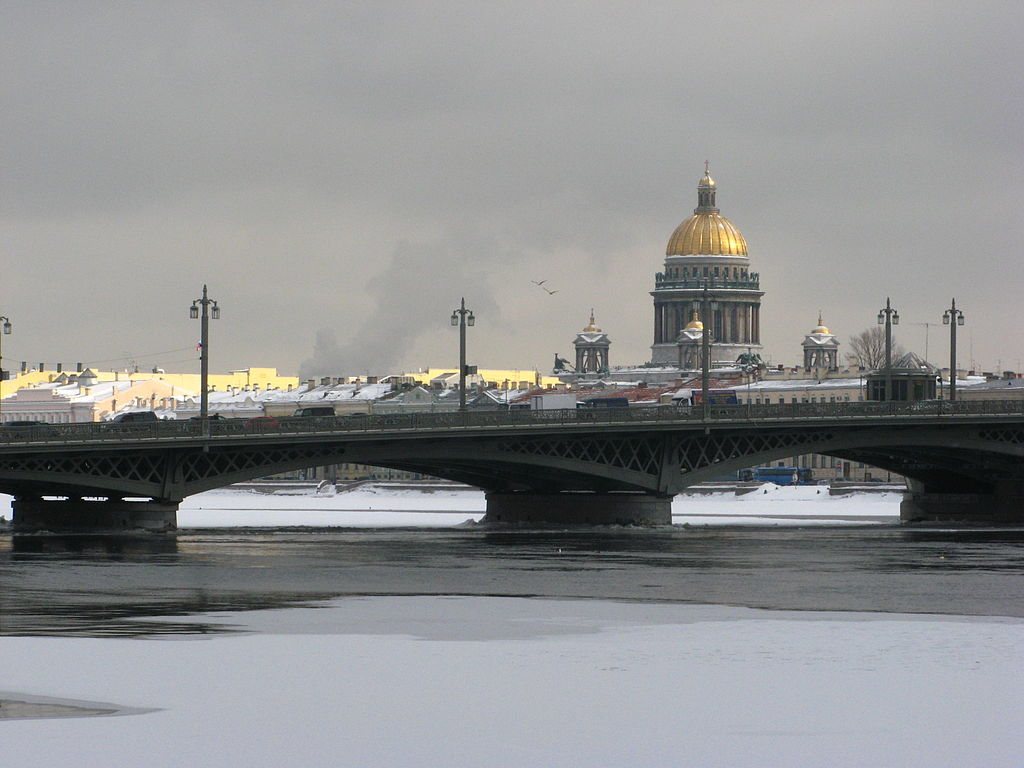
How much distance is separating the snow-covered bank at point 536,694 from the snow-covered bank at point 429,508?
177 feet

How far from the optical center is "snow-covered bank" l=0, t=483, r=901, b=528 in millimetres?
86312

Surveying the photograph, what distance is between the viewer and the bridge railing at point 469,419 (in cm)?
6044

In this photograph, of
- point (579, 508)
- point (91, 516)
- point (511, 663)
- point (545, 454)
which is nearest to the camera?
point (511, 663)

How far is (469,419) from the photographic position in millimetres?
68062

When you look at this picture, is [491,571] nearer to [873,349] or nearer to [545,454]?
[545,454]

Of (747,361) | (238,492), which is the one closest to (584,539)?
(238,492)

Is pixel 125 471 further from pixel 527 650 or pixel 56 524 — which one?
pixel 527 650

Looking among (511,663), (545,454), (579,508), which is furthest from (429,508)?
(511,663)

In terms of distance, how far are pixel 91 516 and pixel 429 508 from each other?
40.5 meters

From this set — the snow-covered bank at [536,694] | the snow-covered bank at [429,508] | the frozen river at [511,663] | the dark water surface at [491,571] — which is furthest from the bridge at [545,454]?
the snow-covered bank at [536,694]

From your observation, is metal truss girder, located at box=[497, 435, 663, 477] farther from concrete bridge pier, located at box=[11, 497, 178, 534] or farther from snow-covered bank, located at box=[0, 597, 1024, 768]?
snow-covered bank, located at box=[0, 597, 1024, 768]

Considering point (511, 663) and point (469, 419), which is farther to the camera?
point (469, 419)

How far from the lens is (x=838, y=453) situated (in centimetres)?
8256

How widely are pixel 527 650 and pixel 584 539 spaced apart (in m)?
40.9
